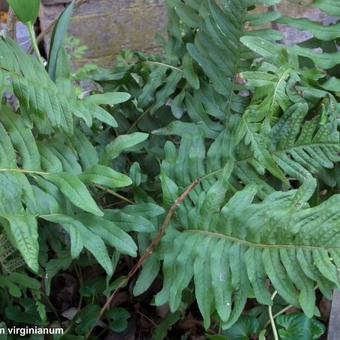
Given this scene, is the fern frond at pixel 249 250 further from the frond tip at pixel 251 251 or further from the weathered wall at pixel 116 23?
the weathered wall at pixel 116 23

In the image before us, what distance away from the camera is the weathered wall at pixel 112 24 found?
106 inches

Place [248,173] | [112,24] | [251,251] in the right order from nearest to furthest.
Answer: [251,251] < [248,173] < [112,24]

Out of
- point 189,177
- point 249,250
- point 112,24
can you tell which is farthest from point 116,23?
point 249,250

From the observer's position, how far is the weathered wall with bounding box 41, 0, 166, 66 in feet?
8.84

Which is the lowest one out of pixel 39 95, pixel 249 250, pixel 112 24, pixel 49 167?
pixel 112 24

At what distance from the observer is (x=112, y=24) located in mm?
2719

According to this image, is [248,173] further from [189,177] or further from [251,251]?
[251,251]

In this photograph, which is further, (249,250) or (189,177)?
(189,177)

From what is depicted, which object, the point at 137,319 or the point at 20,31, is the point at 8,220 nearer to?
the point at 137,319

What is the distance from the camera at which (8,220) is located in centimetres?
104

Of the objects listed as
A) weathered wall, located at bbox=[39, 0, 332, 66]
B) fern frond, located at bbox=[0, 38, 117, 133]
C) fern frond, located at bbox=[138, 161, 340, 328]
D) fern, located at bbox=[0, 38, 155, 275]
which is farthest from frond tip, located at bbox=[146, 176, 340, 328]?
weathered wall, located at bbox=[39, 0, 332, 66]

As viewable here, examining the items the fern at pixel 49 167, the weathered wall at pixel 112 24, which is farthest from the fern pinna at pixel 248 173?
the weathered wall at pixel 112 24

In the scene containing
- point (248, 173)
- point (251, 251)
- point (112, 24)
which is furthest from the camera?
point (112, 24)

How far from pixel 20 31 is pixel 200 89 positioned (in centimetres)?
138
